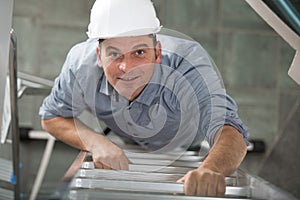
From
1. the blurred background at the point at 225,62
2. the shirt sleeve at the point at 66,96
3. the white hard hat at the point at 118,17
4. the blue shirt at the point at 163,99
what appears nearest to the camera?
the white hard hat at the point at 118,17

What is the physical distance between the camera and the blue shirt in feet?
3.63

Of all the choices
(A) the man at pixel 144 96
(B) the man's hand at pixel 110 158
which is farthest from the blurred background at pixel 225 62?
(B) the man's hand at pixel 110 158

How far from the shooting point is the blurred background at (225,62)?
2355mm

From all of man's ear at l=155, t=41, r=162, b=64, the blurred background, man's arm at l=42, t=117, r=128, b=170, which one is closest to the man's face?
man's ear at l=155, t=41, r=162, b=64

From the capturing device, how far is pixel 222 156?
954 mm

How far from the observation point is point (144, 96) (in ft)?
4.04

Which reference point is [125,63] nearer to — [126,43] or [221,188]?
[126,43]

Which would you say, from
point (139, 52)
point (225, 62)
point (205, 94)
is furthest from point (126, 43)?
point (225, 62)

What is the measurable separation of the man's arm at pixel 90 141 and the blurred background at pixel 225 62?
98 centimetres

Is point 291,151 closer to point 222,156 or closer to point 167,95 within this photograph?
point 167,95

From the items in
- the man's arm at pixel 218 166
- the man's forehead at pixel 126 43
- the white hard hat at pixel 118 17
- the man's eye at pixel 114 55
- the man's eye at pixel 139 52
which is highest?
the white hard hat at pixel 118 17

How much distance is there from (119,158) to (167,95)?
0.23m

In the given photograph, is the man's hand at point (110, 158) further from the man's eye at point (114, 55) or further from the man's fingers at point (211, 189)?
the man's fingers at point (211, 189)

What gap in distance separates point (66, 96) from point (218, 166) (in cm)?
53
